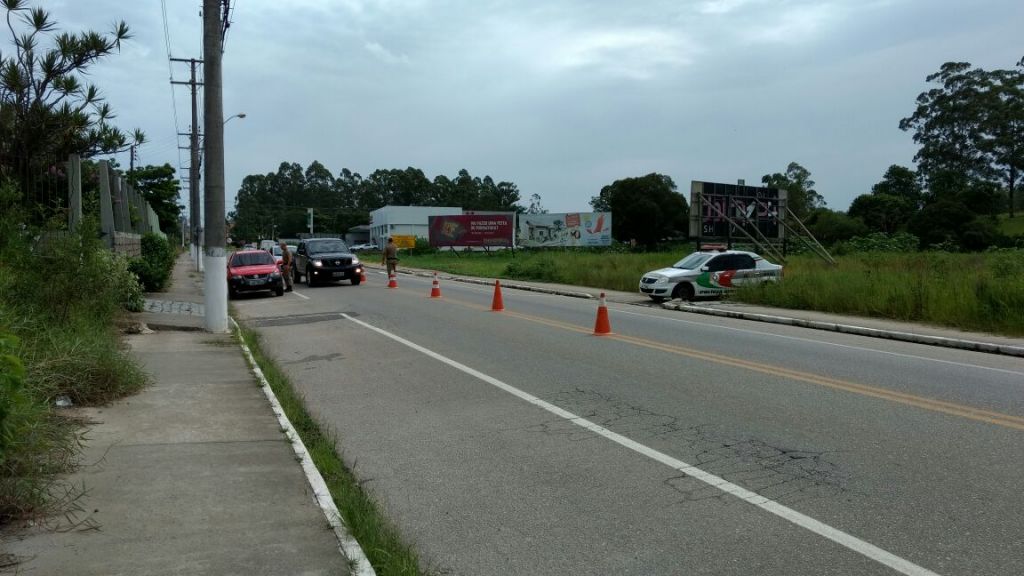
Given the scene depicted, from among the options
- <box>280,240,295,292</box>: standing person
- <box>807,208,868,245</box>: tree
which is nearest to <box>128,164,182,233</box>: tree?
<box>280,240,295,292</box>: standing person

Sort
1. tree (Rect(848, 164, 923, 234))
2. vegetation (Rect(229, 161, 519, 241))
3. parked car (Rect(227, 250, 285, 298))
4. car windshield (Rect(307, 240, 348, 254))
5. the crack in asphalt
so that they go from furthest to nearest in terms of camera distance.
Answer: vegetation (Rect(229, 161, 519, 241)), tree (Rect(848, 164, 923, 234)), car windshield (Rect(307, 240, 348, 254)), parked car (Rect(227, 250, 285, 298)), the crack in asphalt

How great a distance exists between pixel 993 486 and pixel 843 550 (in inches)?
67.3

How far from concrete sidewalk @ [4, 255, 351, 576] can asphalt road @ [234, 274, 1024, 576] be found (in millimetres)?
648

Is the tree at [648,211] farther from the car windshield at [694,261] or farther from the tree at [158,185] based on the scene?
the car windshield at [694,261]

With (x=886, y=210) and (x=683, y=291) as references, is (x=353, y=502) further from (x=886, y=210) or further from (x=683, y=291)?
(x=886, y=210)

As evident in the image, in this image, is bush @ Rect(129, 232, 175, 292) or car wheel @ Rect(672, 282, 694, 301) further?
car wheel @ Rect(672, 282, 694, 301)

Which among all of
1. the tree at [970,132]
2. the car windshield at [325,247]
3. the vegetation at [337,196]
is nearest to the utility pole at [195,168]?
the car windshield at [325,247]

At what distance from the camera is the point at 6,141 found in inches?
539

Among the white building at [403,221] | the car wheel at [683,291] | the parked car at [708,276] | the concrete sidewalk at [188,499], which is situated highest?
the white building at [403,221]

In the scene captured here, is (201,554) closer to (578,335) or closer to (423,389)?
(423,389)

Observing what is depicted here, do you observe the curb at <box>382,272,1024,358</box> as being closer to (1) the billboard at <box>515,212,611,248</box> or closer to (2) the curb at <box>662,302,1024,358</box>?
(2) the curb at <box>662,302,1024,358</box>

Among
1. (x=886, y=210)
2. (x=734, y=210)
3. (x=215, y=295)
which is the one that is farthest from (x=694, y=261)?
(x=886, y=210)

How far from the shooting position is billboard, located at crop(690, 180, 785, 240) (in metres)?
31.7

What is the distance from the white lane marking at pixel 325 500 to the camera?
13.0 ft
